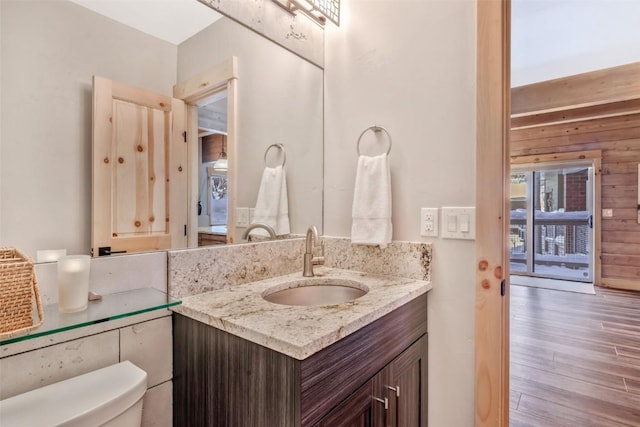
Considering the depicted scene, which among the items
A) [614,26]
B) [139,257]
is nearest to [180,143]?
[139,257]

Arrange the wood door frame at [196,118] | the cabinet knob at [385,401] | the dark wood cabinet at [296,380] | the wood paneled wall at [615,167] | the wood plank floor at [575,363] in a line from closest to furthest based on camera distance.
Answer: the dark wood cabinet at [296,380] → the cabinet knob at [385,401] → the wood door frame at [196,118] → the wood plank floor at [575,363] → the wood paneled wall at [615,167]

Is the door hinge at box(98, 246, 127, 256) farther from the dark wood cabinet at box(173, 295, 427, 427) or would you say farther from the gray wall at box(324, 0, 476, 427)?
the gray wall at box(324, 0, 476, 427)

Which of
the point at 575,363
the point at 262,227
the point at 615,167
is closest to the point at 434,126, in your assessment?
the point at 262,227

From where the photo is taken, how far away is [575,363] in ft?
8.11

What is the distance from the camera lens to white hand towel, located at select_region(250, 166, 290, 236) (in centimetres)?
147

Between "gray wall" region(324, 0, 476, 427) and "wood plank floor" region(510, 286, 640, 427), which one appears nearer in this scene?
"gray wall" region(324, 0, 476, 427)

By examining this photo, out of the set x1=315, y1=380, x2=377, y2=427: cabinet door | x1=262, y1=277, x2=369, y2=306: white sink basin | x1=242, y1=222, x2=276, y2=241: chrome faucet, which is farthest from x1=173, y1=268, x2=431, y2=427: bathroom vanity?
x1=242, y1=222, x2=276, y2=241: chrome faucet

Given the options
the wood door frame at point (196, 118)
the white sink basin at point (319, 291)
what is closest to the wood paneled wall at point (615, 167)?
the white sink basin at point (319, 291)

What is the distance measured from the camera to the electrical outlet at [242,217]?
1.34m

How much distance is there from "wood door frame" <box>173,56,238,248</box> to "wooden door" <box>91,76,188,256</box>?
0.03m

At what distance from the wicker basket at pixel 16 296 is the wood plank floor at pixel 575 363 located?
7.56ft

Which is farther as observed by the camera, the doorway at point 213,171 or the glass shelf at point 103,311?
the doorway at point 213,171

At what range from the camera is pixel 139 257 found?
0.99 m

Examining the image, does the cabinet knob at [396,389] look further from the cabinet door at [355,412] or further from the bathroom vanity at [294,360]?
the cabinet door at [355,412]
